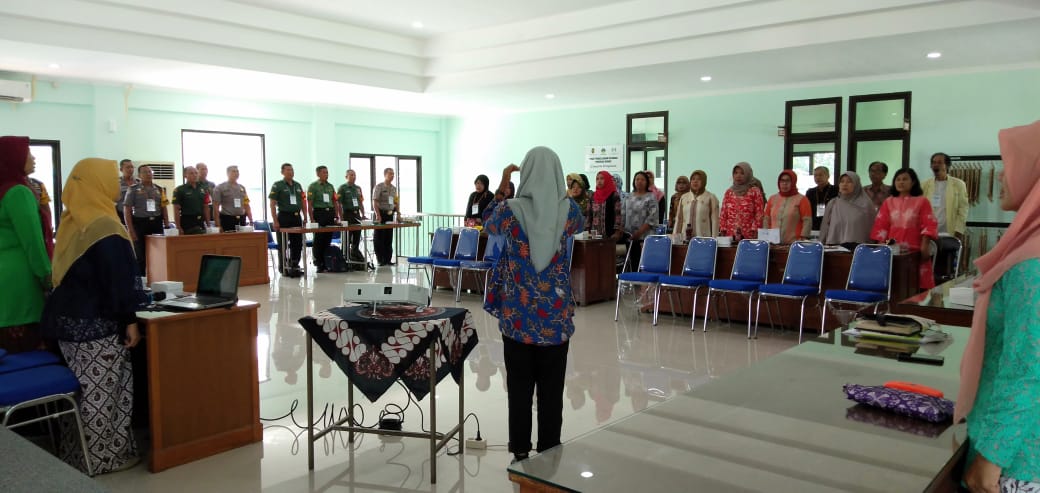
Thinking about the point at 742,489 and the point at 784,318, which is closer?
the point at 742,489

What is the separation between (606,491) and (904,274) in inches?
222

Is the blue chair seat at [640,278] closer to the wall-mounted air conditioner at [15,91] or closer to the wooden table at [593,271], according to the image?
the wooden table at [593,271]

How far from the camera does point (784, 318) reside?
22.0 feet

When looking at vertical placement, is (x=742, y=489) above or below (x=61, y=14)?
below

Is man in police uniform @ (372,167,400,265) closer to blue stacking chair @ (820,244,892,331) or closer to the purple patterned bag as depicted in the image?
blue stacking chair @ (820,244,892,331)

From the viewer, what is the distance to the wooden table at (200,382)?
10.9 ft

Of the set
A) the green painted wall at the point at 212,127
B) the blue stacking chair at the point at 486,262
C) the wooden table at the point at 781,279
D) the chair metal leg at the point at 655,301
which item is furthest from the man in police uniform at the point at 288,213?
the wooden table at the point at 781,279

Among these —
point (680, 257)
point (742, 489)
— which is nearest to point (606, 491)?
point (742, 489)

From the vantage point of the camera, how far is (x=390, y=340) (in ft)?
10.3

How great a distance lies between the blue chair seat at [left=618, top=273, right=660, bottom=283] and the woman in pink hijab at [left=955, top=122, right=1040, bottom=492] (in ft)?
17.4

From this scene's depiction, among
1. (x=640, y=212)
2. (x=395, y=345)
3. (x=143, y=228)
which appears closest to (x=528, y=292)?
(x=395, y=345)

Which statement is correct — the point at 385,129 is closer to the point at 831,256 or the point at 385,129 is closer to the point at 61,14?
the point at 61,14

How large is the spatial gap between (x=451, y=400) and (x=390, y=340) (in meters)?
1.38

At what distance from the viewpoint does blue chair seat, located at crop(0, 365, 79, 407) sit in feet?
9.45
